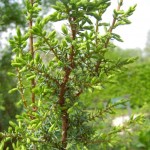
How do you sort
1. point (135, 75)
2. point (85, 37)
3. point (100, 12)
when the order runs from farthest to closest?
point (135, 75) → point (100, 12) → point (85, 37)

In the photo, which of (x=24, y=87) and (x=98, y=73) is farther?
(x=24, y=87)

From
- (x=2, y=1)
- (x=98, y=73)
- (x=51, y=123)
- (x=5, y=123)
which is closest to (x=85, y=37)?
(x=98, y=73)

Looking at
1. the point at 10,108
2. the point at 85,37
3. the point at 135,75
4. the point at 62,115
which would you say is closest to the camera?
the point at 85,37

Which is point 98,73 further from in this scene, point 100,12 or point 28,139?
point 28,139

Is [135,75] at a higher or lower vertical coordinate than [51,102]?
lower

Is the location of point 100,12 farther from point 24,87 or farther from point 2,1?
point 2,1

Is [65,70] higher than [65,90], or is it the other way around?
[65,70]

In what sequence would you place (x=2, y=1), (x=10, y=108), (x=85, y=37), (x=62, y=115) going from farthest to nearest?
(x=10, y=108) < (x=2, y=1) < (x=62, y=115) < (x=85, y=37)

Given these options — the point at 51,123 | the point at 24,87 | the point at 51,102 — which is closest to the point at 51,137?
the point at 51,123

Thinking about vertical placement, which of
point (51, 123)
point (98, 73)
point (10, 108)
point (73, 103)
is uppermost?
point (98, 73)
